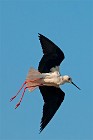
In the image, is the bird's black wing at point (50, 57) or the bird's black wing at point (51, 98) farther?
the bird's black wing at point (50, 57)

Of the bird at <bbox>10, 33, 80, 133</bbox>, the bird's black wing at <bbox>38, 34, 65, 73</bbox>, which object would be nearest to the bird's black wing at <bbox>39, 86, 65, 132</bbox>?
the bird at <bbox>10, 33, 80, 133</bbox>

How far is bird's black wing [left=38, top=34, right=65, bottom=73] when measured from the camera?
2256 centimetres

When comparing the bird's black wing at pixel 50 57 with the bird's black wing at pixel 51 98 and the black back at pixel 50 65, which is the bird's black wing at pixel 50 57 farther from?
the bird's black wing at pixel 51 98

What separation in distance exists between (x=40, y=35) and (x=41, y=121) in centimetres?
253

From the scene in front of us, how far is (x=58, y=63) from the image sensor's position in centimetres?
2267

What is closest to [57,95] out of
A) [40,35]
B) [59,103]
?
[59,103]

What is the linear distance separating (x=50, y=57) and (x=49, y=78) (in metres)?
0.75

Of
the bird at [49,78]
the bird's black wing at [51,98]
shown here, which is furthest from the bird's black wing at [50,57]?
the bird's black wing at [51,98]

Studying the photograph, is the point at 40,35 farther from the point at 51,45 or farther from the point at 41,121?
the point at 41,121

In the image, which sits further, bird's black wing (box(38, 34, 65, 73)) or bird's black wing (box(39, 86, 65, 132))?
bird's black wing (box(38, 34, 65, 73))

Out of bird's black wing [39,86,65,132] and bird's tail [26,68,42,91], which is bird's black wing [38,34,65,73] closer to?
bird's tail [26,68,42,91]

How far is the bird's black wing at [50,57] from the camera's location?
22562mm

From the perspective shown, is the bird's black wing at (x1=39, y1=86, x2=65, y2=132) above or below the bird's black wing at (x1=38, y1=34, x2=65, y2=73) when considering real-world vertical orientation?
below

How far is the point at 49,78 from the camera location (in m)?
22.2
